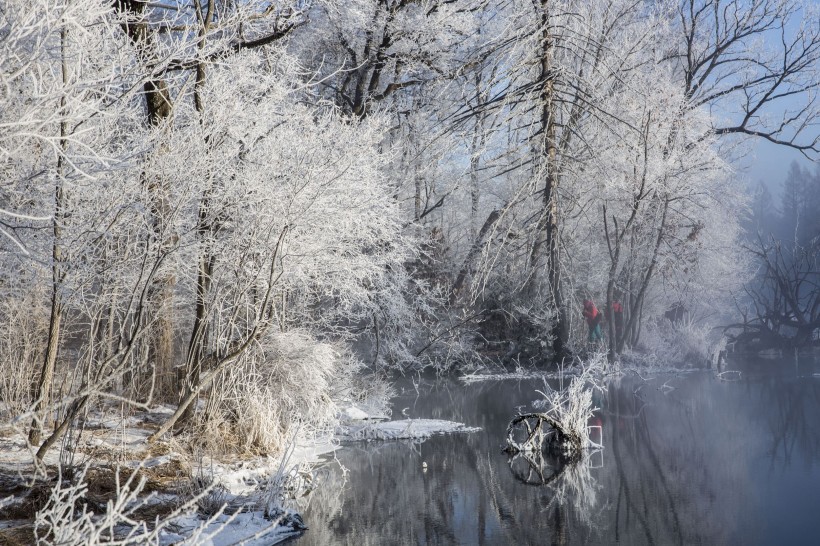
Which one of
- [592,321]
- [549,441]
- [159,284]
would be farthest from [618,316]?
[159,284]

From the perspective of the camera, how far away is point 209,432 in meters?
7.06

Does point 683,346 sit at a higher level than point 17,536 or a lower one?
higher

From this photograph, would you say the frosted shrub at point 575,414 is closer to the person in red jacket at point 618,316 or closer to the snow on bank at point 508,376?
the snow on bank at point 508,376

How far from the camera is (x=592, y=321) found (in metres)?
17.4

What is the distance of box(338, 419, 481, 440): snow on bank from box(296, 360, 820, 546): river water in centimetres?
27

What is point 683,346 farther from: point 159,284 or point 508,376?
point 159,284

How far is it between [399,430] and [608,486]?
11.2 ft

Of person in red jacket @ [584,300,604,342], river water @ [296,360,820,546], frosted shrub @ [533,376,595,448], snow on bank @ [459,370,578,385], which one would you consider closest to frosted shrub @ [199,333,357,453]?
river water @ [296,360,820,546]

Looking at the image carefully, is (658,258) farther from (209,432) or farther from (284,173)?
(209,432)

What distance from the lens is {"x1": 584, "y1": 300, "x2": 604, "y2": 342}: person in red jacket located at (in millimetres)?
17172

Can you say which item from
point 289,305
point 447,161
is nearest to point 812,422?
point 289,305

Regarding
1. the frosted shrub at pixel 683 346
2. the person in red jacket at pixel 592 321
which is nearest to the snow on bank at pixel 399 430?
the person in red jacket at pixel 592 321

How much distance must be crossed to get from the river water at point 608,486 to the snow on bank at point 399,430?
0.89 feet

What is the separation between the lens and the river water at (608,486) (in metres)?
5.45
